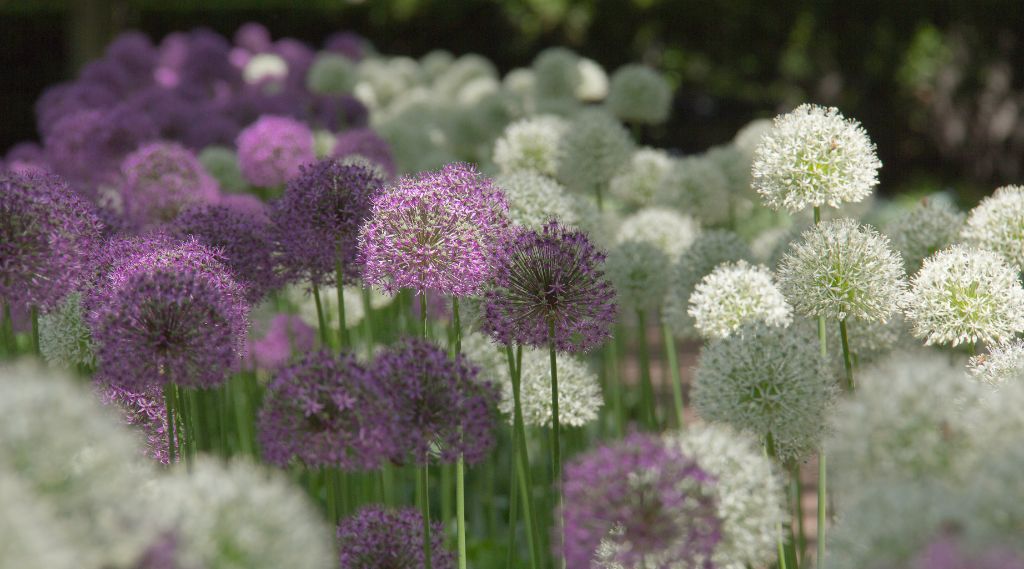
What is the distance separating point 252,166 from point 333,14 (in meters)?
14.6

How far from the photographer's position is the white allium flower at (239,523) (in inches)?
63.8

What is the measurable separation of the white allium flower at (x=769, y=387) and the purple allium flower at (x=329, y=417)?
94 cm

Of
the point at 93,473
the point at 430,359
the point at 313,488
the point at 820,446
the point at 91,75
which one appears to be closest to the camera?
the point at 93,473

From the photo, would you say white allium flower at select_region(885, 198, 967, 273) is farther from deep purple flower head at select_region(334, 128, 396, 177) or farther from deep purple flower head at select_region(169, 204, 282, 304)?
deep purple flower head at select_region(334, 128, 396, 177)

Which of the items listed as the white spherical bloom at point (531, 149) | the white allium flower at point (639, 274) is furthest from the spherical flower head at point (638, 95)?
the white allium flower at point (639, 274)

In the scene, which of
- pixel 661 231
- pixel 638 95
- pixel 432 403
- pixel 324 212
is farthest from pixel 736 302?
pixel 638 95

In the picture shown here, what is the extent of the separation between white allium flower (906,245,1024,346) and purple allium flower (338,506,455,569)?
4.85ft

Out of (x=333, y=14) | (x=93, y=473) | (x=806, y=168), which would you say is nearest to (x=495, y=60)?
(x=333, y=14)

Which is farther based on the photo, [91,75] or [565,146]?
[91,75]

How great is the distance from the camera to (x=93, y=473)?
1.57 meters

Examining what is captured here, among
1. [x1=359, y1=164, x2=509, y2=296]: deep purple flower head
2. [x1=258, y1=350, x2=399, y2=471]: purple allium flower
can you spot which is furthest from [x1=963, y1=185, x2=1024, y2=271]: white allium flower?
[x1=258, y1=350, x2=399, y2=471]: purple allium flower

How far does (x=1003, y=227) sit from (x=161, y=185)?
314cm

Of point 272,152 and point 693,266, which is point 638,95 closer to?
point 272,152

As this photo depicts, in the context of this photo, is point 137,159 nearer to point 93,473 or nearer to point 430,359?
point 430,359
